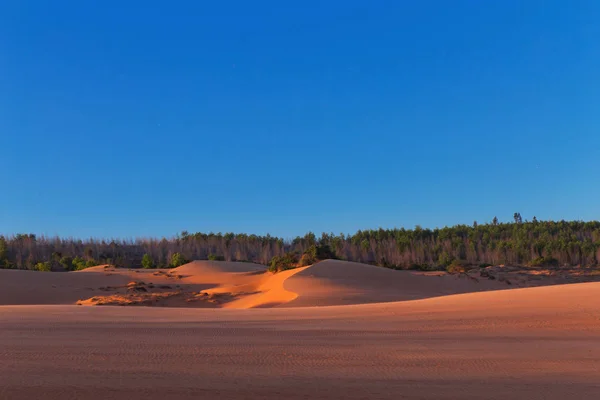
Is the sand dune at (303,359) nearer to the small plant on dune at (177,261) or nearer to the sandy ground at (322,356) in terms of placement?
the sandy ground at (322,356)

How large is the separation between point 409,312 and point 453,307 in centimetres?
78

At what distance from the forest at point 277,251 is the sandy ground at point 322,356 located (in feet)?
60.3

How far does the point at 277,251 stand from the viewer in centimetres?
3009

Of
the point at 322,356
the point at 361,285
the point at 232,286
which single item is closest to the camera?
the point at 322,356

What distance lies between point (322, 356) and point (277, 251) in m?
26.7

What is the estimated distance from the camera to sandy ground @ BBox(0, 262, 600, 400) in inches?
102

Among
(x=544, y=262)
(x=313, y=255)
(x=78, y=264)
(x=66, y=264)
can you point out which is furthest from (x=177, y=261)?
(x=544, y=262)

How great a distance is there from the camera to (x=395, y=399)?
2502 mm

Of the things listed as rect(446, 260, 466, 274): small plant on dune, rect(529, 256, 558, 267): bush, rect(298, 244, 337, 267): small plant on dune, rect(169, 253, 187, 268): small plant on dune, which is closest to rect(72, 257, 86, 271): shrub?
rect(169, 253, 187, 268): small plant on dune

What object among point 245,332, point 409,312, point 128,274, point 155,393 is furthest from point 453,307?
point 128,274

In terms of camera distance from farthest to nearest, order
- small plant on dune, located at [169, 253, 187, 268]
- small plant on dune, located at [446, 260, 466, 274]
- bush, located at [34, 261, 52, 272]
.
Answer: small plant on dune, located at [169, 253, 187, 268] < bush, located at [34, 261, 52, 272] < small plant on dune, located at [446, 260, 466, 274]

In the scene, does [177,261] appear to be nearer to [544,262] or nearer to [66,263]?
[66,263]

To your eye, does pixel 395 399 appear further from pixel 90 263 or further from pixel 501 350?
pixel 90 263

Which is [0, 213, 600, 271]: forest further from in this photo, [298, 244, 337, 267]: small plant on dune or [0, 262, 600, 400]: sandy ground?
[0, 262, 600, 400]: sandy ground
